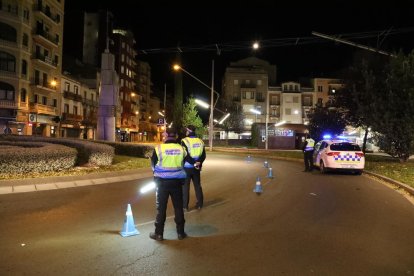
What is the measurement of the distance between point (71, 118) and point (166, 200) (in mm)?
57092

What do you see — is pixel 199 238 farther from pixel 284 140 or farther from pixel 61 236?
pixel 284 140

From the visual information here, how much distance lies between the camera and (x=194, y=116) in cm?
5097

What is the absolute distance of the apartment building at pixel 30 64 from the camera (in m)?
44.7

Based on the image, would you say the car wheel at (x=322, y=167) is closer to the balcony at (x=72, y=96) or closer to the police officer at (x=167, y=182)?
the police officer at (x=167, y=182)

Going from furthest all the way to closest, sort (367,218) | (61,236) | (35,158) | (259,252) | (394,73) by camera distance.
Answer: (394,73)
(35,158)
(367,218)
(61,236)
(259,252)

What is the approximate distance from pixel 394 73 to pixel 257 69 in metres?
59.6

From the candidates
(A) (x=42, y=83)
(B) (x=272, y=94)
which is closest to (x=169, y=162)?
(A) (x=42, y=83)

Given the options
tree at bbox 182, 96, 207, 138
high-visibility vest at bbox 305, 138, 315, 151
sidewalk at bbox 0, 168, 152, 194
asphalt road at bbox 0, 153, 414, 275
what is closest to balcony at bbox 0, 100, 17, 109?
tree at bbox 182, 96, 207, 138

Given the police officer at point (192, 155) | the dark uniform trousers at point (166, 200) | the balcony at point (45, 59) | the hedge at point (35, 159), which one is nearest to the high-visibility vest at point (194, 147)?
the police officer at point (192, 155)

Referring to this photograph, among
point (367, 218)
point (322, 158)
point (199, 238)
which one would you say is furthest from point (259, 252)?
point (322, 158)

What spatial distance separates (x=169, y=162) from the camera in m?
6.64

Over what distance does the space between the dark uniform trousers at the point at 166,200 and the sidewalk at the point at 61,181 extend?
21.5ft

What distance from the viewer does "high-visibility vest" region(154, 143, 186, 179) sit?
6621 millimetres

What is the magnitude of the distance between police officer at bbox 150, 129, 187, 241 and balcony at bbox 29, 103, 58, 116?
46629 millimetres
